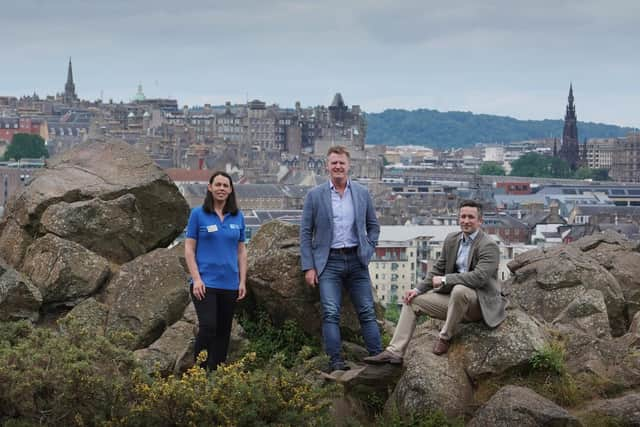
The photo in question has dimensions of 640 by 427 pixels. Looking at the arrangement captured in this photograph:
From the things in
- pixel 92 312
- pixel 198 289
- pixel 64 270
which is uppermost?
pixel 198 289

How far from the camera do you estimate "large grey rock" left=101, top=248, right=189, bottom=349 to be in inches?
418

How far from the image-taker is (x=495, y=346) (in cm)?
948

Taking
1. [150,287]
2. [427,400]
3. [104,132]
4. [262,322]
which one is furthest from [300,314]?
[104,132]

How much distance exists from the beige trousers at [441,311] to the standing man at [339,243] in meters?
0.48

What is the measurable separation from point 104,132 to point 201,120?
23.4 m

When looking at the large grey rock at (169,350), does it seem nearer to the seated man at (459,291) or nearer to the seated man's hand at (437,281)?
the seated man at (459,291)

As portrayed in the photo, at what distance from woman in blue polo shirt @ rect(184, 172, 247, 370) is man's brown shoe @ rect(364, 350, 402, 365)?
927 millimetres

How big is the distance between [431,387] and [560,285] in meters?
2.61

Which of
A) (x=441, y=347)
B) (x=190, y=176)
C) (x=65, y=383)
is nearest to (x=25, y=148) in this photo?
(x=190, y=176)

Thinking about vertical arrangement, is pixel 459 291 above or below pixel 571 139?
above

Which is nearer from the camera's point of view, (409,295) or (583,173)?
(409,295)

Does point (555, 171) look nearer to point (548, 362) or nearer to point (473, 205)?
point (473, 205)

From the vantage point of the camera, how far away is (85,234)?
1150 cm

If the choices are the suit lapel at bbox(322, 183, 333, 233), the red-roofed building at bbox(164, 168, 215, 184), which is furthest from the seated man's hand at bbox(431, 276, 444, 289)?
the red-roofed building at bbox(164, 168, 215, 184)
